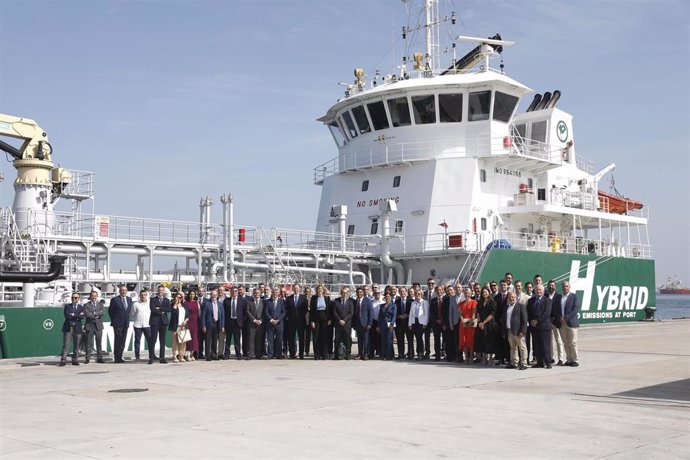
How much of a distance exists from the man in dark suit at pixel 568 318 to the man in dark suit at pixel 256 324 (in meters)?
5.76

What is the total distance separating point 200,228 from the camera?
65.4 ft

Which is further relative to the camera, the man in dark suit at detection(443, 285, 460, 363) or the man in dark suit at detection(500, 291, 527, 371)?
the man in dark suit at detection(443, 285, 460, 363)

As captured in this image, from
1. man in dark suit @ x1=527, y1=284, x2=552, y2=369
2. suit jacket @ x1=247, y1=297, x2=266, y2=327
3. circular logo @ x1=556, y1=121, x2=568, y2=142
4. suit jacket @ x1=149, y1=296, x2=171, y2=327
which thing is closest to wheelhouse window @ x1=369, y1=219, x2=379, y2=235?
circular logo @ x1=556, y1=121, x2=568, y2=142

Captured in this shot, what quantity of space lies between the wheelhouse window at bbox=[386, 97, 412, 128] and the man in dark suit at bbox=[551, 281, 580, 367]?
41.1 ft

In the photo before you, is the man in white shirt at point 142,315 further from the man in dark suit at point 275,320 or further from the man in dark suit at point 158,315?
the man in dark suit at point 275,320

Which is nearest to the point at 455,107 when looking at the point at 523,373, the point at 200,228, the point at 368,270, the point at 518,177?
the point at 518,177

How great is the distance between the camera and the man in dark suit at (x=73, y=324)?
1381 centimetres

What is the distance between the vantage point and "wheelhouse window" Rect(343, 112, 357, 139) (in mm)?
26234

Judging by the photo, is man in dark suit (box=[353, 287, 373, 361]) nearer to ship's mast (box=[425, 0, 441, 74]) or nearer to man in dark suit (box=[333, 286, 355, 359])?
man in dark suit (box=[333, 286, 355, 359])

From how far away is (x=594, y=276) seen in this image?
27.0 metres

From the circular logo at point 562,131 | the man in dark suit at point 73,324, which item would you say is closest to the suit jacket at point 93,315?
the man in dark suit at point 73,324

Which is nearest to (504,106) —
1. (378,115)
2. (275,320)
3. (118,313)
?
(378,115)

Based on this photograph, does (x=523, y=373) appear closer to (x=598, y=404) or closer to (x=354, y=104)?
(x=598, y=404)

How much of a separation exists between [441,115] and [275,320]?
12.0 m
